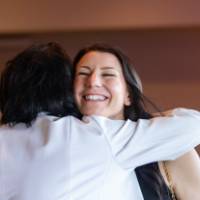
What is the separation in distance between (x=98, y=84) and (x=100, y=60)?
8 cm

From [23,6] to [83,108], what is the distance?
160 cm

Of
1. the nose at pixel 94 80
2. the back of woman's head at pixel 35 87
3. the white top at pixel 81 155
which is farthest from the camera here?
the nose at pixel 94 80

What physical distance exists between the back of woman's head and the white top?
0.04 meters

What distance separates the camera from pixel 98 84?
135 centimetres

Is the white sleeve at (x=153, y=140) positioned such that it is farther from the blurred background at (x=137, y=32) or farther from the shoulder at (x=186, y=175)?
the blurred background at (x=137, y=32)

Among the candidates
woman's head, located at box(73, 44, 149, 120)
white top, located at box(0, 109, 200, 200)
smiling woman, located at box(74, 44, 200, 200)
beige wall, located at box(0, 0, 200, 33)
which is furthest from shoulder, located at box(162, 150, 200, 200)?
beige wall, located at box(0, 0, 200, 33)

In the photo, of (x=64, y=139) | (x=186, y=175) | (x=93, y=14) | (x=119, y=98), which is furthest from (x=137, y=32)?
(x=64, y=139)

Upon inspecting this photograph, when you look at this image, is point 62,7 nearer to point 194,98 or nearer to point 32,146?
point 194,98

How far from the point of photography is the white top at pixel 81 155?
1.04 m

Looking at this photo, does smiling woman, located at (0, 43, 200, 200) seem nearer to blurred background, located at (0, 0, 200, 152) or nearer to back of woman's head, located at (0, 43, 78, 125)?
back of woman's head, located at (0, 43, 78, 125)

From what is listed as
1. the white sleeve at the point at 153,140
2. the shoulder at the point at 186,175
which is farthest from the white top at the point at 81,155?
the shoulder at the point at 186,175

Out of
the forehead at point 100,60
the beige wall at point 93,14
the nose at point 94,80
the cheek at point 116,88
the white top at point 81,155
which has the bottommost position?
the white top at point 81,155

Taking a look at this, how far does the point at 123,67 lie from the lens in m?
1.39

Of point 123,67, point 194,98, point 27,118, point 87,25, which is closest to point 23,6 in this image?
point 87,25
